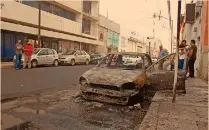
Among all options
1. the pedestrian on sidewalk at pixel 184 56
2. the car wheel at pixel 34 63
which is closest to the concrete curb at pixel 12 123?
the pedestrian on sidewalk at pixel 184 56

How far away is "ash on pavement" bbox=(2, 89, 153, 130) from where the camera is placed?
4.57m

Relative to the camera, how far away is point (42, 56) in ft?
61.6

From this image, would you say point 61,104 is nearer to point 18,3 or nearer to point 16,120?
point 16,120

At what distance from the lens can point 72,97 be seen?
7203 millimetres

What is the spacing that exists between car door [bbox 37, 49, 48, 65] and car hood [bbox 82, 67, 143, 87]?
1224 centimetres

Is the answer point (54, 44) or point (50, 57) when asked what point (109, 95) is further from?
point (54, 44)

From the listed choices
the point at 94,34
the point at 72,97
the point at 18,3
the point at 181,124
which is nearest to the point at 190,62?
the point at 72,97

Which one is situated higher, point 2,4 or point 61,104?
point 2,4

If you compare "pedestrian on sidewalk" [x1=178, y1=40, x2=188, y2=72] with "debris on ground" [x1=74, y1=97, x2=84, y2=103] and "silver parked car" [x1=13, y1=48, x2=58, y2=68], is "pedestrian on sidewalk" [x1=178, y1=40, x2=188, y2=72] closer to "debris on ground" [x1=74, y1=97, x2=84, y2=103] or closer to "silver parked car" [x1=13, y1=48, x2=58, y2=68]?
"debris on ground" [x1=74, y1=97, x2=84, y2=103]

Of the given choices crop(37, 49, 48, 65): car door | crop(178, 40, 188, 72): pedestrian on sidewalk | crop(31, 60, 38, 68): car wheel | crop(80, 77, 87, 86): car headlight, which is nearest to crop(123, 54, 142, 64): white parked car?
crop(178, 40, 188, 72): pedestrian on sidewalk

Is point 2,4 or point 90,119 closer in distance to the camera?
point 90,119

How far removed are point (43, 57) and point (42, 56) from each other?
0.41 feet

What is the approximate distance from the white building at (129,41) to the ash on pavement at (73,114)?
56.2 m

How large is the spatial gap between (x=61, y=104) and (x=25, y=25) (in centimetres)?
1954
